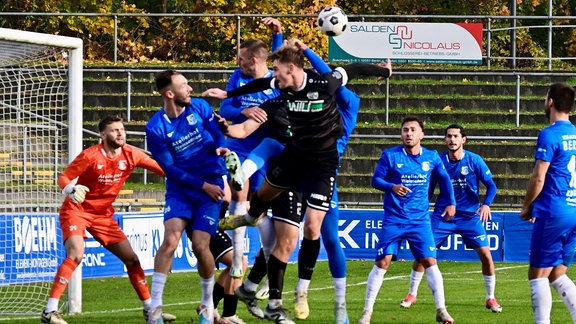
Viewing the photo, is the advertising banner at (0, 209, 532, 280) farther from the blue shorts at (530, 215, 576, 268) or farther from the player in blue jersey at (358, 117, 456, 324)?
the blue shorts at (530, 215, 576, 268)

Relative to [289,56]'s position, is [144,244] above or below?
below

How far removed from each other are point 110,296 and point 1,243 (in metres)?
1.97

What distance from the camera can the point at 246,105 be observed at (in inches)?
501

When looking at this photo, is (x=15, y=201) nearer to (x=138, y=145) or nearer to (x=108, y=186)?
(x=108, y=186)

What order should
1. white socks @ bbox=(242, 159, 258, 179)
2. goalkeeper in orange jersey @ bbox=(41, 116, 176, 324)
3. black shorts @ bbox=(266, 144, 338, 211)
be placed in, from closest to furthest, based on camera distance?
1. black shorts @ bbox=(266, 144, 338, 211)
2. white socks @ bbox=(242, 159, 258, 179)
3. goalkeeper in orange jersey @ bbox=(41, 116, 176, 324)

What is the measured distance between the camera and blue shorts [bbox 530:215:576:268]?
1085 centimetres

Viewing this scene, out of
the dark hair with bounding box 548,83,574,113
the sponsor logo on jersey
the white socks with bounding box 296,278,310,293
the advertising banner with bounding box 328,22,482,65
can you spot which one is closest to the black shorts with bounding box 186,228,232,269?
the white socks with bounding box 296,278,310,293

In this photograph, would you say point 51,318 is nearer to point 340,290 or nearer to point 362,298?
point 340,290

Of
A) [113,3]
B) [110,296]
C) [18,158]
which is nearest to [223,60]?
[113,3]

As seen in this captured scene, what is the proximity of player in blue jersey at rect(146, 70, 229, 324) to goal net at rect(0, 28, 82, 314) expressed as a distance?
2621 millimetres

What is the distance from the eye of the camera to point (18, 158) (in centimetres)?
1917

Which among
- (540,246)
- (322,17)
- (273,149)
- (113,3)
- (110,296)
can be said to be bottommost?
(110,296)

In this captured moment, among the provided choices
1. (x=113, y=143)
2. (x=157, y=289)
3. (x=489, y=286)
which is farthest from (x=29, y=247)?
(x=157, y=289)

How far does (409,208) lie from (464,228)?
279 cm
